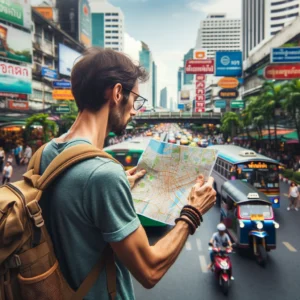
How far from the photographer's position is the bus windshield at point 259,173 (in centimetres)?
1427

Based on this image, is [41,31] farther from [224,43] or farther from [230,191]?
[224,43]

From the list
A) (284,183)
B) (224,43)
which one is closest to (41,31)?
(284,183)

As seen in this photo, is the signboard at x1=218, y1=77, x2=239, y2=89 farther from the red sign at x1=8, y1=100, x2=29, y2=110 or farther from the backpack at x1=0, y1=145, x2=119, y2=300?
the backpack at x1=0, y1=145, x2=119, y2=300

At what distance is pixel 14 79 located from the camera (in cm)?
3128

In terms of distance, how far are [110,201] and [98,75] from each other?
64cm

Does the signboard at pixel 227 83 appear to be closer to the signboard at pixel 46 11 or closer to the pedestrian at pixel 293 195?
the signboard at pixel 46 11

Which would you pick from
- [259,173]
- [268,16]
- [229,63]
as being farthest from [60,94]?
[268,16]

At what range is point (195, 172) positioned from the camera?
1.95m

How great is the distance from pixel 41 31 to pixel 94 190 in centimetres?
5577

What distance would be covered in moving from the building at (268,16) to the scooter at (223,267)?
10852cm

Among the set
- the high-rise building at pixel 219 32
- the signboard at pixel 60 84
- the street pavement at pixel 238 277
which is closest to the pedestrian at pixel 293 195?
the street pavement at pixel 238 277

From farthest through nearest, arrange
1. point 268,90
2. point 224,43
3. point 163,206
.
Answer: point 224,43 → point 268,90 → point 163,206

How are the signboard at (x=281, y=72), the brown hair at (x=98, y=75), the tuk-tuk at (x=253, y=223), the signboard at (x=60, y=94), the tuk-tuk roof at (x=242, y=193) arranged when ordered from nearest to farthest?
the brown hair at (x=98, y=75) < the tuk-tuk at (x=253, y=223) < the tuk-tuk roof at (x=242, y=193) < the signboard at (x=281, y=72) < the signboard at (x=60, y=94)

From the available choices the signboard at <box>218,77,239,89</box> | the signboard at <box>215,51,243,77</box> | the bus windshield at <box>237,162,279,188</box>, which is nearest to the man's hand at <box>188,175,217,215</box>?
the bus windshield at <box>237,162,279,188</box>
